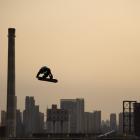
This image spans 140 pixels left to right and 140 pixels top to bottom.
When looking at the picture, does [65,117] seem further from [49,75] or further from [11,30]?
[49,75]

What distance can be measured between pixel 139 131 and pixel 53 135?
62.0ft

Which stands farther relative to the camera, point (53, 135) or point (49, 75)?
point (53, 135)

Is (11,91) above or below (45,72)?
above

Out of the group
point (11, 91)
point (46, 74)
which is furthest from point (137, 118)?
point (46, 74)

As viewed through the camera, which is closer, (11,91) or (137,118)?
(137,118)

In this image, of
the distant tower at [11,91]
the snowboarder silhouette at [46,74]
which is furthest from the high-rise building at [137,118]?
the snowboarder silhouette at [46,74]

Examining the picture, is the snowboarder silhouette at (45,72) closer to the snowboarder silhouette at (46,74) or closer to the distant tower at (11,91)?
the snowboarder silhouette at (46,74)

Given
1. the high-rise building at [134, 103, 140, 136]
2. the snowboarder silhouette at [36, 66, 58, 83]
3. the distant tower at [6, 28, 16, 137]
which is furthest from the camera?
the distant tower at [6, 28, 16, 137]

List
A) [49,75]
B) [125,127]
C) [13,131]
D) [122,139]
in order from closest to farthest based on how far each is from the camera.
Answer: [49,75], [122,139], [13,131], [125,127]

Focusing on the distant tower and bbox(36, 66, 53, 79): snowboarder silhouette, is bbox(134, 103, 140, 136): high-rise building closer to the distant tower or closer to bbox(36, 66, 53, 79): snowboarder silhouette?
the distant tower

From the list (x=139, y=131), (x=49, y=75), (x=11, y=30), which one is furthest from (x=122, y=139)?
(x=49, y=75)

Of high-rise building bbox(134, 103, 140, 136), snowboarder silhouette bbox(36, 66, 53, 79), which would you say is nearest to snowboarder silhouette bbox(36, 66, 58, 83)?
snowboarder silhouette bbox(36, 66, 53, 79)

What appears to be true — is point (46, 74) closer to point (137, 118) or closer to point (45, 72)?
point (45, 72)

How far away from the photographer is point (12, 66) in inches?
4729
